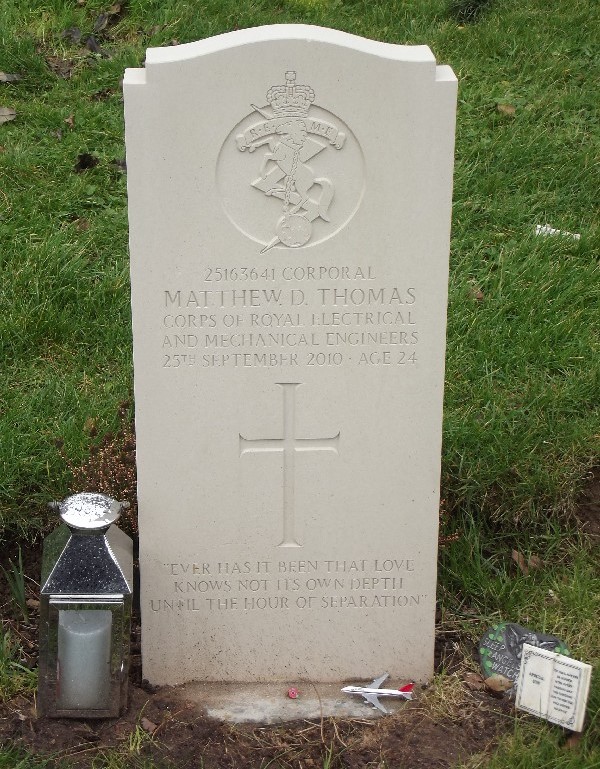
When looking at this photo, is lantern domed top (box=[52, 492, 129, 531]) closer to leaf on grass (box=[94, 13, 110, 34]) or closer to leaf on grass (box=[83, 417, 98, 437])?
leaf on grass (box=[83, 417, 98, 437])

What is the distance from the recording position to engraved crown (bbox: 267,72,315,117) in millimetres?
2502

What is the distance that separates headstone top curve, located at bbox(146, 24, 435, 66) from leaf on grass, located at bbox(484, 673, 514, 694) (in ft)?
5.43

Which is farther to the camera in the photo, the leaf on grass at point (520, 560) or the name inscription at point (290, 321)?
the leaf on grass at point (520, 560)

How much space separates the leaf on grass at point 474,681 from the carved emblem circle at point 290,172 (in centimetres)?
133

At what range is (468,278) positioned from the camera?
171 inches

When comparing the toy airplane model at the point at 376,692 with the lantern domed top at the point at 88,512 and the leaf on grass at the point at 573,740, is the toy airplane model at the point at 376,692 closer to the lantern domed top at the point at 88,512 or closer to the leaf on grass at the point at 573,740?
the leaf on grass at the point at 573,740

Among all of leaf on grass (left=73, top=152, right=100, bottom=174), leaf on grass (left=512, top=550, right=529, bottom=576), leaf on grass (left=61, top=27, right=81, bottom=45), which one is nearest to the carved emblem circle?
leaf on grass (left=512, top=550, right=529, bottom=576)

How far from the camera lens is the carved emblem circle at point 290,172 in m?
2.53

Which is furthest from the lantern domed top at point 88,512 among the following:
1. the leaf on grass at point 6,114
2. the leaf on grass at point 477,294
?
the leaf on grass at point 6,114

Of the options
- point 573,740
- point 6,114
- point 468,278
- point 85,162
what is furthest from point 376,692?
point 6,114

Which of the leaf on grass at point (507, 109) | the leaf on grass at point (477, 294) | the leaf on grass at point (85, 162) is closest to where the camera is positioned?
the leaf on grass at point (477, 294)

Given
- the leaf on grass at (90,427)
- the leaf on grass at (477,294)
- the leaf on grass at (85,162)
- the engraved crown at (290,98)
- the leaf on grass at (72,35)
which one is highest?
the leaf on grass at (72,35)

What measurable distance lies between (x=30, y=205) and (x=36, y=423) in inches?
50.4

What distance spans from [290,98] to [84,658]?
151 cm
